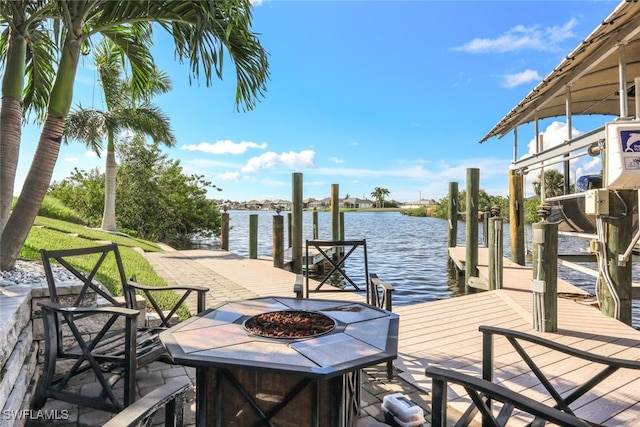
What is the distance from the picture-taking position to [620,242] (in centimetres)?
379

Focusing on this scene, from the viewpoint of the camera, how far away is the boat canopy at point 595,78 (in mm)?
3487

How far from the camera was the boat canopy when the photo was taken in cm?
349

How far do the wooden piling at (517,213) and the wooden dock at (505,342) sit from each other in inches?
68.8

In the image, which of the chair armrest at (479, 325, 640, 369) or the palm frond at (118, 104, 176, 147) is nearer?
the chair armrest at (479, 325, 640, 369)

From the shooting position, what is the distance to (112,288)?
3.83 meters

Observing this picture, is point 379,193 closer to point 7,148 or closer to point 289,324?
point 7,148

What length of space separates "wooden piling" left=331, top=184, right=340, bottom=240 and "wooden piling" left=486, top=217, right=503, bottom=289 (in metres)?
4.78

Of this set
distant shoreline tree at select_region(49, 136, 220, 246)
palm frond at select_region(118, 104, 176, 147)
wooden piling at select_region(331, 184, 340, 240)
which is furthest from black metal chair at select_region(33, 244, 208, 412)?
distant shoreline tree at select_region(49, 136, 220, 246)

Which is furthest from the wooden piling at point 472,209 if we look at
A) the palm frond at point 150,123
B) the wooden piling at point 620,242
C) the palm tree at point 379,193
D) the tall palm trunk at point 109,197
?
the palm tree at point 379,193

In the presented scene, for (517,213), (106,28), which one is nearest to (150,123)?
Result: (106,28)

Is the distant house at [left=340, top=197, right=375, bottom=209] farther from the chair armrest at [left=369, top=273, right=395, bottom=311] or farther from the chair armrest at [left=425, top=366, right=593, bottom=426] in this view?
the chair armrest at [left=425, top=366, right=593, bottom=426]

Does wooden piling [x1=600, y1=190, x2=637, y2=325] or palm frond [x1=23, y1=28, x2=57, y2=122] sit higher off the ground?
palm frond [x1=23, y1=28, x2=57, y2=122]

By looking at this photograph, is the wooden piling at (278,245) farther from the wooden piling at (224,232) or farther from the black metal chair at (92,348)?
the black metal chair at (92,348)

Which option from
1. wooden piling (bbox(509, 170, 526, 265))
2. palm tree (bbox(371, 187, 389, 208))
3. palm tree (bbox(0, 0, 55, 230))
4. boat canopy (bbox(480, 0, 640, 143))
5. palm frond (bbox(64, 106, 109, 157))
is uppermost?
palm tree (bbox(371, 187, 389, 208))
